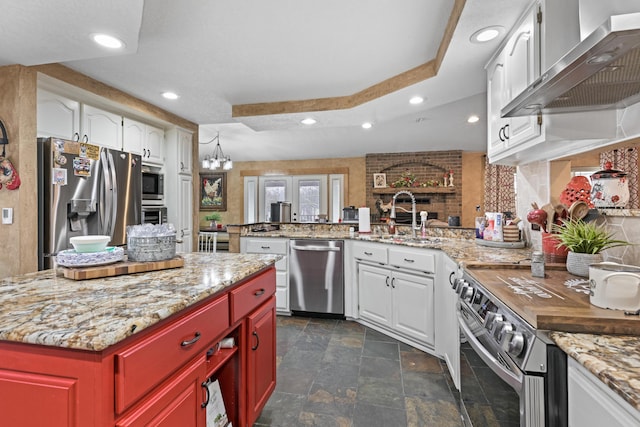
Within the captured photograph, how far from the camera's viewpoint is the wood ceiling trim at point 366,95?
190 centimetres

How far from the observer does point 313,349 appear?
2.53 meters

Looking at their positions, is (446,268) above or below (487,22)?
below

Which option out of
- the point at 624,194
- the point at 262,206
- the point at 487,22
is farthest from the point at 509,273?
the point at 262,206

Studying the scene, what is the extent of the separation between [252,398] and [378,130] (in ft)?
15.8

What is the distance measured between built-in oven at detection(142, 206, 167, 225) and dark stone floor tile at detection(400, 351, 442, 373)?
2.98 metres

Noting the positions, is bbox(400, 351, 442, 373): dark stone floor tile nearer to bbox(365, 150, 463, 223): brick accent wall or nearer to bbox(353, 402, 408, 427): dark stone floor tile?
bbox(353, 402, 408, 427): dark stone floor tile

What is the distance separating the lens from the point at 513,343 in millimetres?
923

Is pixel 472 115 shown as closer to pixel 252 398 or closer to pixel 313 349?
pixel 313 349

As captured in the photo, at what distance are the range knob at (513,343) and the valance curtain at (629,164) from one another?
3.37 ft

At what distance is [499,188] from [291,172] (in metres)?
4.41

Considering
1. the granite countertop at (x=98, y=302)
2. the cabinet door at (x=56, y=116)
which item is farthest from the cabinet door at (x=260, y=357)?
the cabinet door at (x=56, y=116)

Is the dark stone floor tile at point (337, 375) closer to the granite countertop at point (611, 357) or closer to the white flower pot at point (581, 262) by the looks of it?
the white flower pot at point (581, 262)

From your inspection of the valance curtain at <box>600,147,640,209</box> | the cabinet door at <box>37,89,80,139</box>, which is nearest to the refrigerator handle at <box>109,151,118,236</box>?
the cabinet door at <box>37,89,80,139</box>

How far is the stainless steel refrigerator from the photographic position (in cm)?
236
